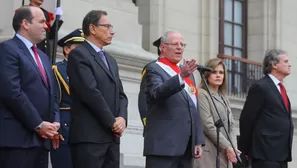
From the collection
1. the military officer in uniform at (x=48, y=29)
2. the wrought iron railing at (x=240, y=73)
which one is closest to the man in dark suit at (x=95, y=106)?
the military officer in uniform at (x=48, y=29)

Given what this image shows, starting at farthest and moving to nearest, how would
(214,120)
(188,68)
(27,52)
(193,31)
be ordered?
(193,31), (214,120), (188,68), (27,52)

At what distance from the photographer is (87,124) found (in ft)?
23.3

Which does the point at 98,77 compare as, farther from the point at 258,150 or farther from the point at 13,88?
the point at 258,150

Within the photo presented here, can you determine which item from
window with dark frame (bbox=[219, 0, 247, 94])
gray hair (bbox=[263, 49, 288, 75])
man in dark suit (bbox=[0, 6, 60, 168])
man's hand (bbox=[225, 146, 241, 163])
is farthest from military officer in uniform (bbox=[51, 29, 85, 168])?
window with dark frame (bbox=[219, 0, 247, 94])

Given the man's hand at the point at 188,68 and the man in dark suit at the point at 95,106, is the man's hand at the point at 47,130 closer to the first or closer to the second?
the man in dark suit at the point at 95,106

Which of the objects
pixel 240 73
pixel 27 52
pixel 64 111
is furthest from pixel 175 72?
pixel 240 73

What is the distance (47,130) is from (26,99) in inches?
12.0

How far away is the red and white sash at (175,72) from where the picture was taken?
7746 millimetres

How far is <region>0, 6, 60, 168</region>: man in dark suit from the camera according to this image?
6.62m

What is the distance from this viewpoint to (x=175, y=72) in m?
7.78

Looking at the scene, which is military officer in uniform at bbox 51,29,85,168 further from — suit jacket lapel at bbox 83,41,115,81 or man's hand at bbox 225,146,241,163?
man's hand at bbox 225,146,241,163

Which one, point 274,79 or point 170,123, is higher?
point 274,79

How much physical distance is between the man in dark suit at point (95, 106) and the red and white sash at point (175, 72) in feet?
1.84

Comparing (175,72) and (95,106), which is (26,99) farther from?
(175,72)
